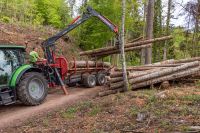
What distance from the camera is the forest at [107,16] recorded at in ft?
80.8

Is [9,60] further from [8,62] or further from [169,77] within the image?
[169,77]

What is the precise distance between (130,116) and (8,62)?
17.7ft

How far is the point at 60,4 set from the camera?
3297 cm

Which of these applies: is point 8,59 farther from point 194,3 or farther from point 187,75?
point 194,3

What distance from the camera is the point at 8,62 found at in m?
11.1

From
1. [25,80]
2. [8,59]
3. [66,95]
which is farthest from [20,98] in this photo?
[66,95]

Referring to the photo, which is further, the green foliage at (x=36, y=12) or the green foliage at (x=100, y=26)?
the green foliage at (x=36, y=12)

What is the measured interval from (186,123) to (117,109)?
2.65 m

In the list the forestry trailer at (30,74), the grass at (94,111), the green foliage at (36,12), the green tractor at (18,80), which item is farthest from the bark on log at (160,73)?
the green foliage at (36,12)

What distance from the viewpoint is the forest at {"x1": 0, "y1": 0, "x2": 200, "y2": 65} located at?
2464cm

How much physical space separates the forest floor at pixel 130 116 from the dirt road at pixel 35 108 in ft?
1.90

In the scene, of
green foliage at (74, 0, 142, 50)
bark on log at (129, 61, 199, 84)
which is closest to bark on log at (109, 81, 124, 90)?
bark on log at (129, 61, 199, 84)

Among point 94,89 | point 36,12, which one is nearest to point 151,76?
point 94,89

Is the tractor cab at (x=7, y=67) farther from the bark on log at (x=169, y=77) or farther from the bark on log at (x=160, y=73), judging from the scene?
the bark on log at (x=169, y=77)
